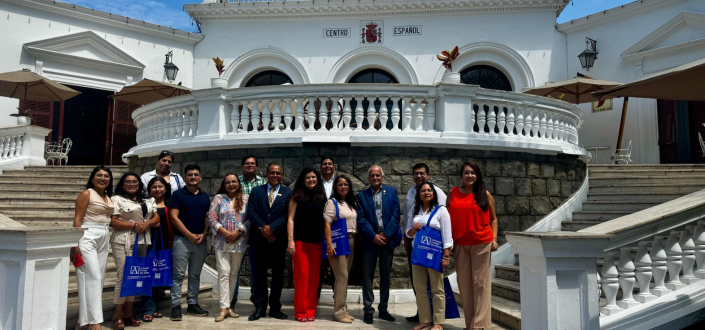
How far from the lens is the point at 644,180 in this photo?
8.35m

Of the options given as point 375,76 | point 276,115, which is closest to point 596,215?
point 276,115

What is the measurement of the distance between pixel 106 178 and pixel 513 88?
37.9 feet

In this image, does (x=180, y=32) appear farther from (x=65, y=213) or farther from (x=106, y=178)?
(x=106, y=178)

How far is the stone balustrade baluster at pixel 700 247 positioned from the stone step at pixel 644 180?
393cm

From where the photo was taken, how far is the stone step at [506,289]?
18.8 ft

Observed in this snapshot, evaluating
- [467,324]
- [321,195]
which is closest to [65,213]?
[321,195]

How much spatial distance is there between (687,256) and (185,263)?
15.7 ft

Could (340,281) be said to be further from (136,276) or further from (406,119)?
(406,119)

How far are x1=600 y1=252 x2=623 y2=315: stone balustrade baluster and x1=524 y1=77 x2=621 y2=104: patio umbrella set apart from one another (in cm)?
804

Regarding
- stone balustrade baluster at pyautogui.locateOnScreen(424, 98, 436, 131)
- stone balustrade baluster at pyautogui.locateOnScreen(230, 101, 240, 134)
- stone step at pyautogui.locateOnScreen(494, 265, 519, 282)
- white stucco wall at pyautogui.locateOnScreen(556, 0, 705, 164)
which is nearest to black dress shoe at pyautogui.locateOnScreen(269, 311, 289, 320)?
stone balustrade baluster at pyautogui.locateOnScreen(230, 101, 240, 134)

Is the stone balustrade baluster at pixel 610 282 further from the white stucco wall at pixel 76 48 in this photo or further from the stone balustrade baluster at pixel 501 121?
the white stucco wall at pixel 76 48

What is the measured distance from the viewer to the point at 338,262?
5172 mm

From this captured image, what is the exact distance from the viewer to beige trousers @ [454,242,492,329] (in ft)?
15.0

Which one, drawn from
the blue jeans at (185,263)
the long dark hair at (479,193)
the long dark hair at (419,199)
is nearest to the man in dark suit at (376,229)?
the long dark hair at (419,199)
